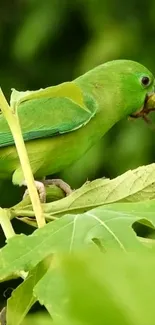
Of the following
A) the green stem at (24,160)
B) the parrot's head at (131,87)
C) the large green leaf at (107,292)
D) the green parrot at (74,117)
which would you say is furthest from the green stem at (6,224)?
the parrot's head at (131,87)

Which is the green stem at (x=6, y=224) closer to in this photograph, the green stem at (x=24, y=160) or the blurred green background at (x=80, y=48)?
the green stem at (x=24, y=160)

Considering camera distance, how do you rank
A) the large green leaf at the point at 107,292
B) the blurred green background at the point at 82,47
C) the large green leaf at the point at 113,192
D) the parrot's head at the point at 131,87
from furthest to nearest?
1. the blurred green background at the point at 82,47
2. the parrot's head at the point at 131,87
3. the large green leaf at the point at 113,192
4. the large green leaf at the point at 107,292

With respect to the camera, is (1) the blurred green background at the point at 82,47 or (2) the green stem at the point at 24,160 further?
(1) the blurred green background at the point at 82,47

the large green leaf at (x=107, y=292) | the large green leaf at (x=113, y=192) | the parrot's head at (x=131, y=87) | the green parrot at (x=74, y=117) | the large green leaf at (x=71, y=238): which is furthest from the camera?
the parrot's head at (x=131, y=87)

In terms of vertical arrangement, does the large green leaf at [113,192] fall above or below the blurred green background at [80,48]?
below

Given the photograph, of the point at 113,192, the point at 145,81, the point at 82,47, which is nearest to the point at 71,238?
the point at 113,192

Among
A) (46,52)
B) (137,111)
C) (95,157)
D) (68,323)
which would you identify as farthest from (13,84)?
(68,323)

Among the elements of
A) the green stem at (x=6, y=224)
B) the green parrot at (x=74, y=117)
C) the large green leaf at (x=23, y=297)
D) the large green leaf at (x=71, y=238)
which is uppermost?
the green parrot at (x=74, y=117)

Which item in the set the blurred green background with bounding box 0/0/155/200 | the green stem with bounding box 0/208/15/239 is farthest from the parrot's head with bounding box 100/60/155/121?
the blurred green background with bounding box 0/0/155/200

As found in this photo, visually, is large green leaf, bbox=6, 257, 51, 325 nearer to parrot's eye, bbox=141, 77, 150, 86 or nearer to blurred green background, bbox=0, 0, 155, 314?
parrot's eye, bbox=141, 77, 150, 86
